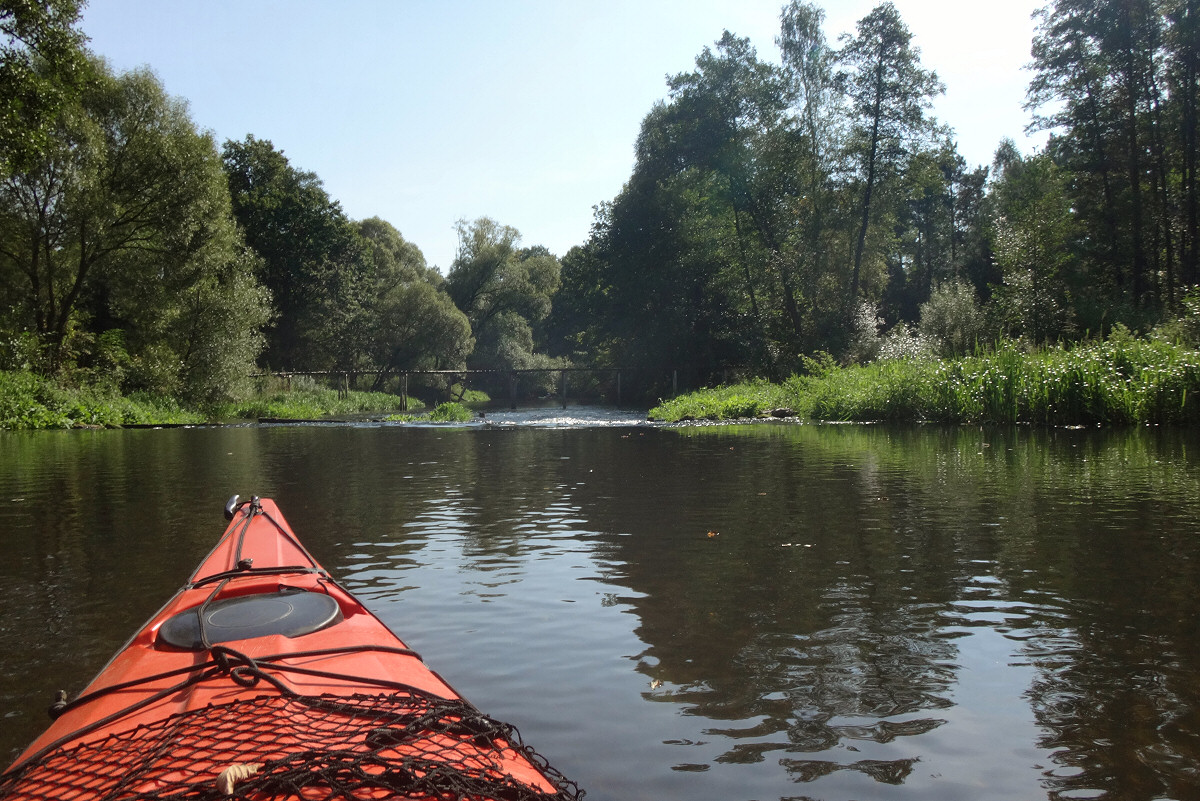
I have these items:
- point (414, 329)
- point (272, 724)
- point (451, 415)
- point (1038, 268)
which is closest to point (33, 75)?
point (451, 415)

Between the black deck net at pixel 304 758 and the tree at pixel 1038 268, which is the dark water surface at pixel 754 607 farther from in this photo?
the tree at pixel 1038 268

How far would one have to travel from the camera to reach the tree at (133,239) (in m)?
25.8

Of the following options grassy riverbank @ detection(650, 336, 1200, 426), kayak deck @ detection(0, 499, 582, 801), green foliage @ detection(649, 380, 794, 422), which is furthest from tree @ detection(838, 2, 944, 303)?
kayak deck @ detection(0, 499, 582, 801)

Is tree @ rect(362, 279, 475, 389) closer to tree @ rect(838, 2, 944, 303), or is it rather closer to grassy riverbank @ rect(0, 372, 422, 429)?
grassy riverbank @ rect(0, 372, 422, 429)

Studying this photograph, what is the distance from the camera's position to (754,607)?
491cm

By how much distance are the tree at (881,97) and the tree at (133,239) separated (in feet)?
83.3

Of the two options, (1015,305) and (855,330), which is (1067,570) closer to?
(1015,305)

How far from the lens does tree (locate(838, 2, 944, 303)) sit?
34.1 metres

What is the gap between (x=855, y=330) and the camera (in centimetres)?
3422

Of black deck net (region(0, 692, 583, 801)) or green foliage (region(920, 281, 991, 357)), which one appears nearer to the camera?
black deck net (region(0, 692, 583, 801))

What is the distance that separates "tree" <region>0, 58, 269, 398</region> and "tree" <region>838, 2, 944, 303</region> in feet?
83.3

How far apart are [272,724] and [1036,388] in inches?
747

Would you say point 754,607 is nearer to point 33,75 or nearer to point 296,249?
point 33,75

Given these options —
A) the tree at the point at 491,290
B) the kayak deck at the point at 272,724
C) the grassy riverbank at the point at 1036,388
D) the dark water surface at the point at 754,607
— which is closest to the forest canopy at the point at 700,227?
the grassy riverbank at the point at 1036,388
